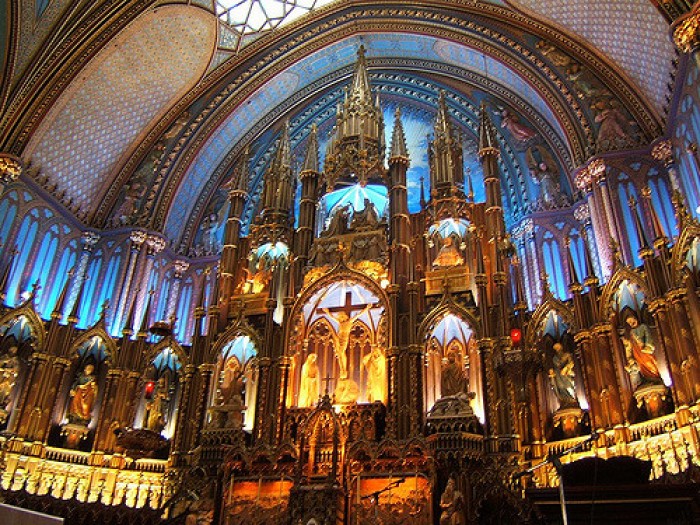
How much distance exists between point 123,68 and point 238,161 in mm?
5625

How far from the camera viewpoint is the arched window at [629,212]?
55.6ft

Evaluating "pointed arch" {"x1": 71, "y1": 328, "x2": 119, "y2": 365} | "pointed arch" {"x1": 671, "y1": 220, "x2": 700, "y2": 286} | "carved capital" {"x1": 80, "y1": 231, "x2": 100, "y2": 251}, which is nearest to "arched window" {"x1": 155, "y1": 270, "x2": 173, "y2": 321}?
"carved capital" {"x1": 80, "y1": 231, "x2": 100, "y2": 251}

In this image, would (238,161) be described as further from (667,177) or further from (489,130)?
(667,177)

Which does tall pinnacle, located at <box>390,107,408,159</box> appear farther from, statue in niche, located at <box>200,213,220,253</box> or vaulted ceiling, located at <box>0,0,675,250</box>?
statue in niche, located at <box>200,213,220,253</box>

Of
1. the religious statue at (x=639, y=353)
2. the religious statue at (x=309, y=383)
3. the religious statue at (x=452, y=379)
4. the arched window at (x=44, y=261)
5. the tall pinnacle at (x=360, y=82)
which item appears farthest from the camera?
the tall pinnacle at (x=360, y=82)

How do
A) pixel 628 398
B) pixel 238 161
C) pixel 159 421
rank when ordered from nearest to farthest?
pixel 628 398 < pixel 159 421 < pixel 238 161

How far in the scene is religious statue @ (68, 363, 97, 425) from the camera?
18.7m

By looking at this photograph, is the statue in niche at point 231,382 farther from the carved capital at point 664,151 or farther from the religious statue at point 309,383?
the carved capital at point 664,151

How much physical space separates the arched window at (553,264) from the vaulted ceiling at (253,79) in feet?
8.30

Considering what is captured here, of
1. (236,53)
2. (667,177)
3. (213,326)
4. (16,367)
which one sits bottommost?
(16,367)

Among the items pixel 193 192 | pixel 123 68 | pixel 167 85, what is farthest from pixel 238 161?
pixel 123 68

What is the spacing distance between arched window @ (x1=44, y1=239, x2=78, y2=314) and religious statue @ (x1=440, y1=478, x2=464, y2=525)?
13526 mm

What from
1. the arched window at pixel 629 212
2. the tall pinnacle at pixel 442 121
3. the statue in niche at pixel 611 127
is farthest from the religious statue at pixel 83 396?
the statue in niche at pixel 611 127

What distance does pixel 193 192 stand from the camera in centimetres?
2522
